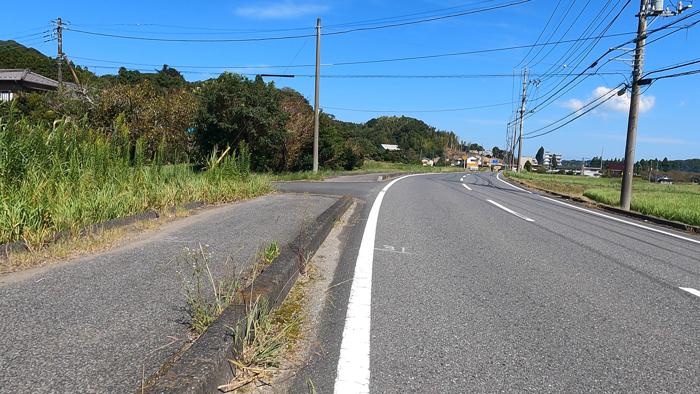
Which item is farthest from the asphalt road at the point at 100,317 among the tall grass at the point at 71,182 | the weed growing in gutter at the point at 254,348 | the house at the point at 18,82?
the house at the point at 18,82

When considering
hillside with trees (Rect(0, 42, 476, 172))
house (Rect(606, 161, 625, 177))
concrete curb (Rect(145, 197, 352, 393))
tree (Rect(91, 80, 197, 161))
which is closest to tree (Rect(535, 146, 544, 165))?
→ house (Rect(606, 161, 625, 177))

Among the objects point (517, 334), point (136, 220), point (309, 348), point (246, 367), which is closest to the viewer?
point (246, 367)

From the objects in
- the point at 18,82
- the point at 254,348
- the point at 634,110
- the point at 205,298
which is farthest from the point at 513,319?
the point at 18,82

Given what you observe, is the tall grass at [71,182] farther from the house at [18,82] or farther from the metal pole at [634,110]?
the house at [18,82]

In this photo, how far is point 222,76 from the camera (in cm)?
2597

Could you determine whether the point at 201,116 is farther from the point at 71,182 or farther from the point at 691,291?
the point at 691,291

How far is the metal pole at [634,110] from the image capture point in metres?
17.0

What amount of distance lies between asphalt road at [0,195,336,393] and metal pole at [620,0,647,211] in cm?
1540

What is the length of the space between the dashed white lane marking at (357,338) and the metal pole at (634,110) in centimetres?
1452

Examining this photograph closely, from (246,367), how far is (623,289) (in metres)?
4.31

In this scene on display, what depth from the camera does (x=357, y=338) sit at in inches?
142

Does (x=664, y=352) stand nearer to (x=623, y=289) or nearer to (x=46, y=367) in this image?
(x=623, y=289)

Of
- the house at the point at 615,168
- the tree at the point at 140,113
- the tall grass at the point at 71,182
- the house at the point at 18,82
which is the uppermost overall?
the house at the point at 18,82

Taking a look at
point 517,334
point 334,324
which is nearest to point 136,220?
point 334,324
